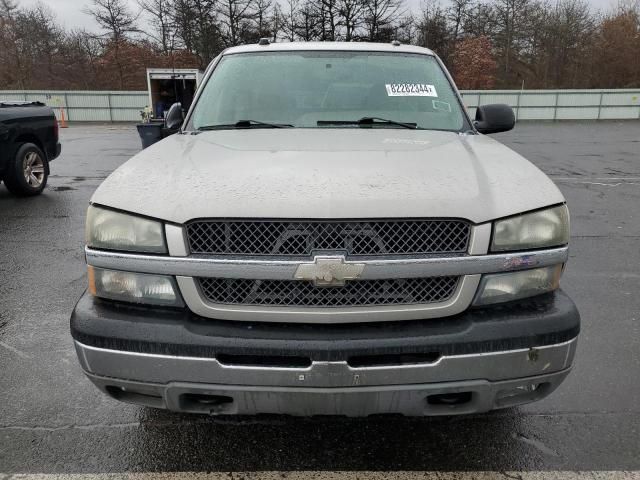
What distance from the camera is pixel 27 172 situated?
26.8 feet

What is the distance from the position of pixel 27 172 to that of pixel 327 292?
25.5ft

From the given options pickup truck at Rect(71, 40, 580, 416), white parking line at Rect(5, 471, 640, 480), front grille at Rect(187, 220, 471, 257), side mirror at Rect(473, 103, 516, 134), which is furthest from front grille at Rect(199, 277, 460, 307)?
side mirror at Rect(473, 103, 516, 134)

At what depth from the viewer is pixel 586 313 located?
397cm

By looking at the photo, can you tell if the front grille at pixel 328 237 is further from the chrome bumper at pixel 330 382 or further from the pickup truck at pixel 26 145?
the pickup truck at pixel 26 145

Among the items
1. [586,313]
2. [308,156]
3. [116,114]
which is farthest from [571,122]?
[308,156]

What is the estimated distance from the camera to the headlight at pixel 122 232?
6.54 feet

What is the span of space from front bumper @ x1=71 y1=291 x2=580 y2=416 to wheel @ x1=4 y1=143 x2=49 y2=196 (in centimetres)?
700

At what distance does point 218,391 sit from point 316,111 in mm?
1959

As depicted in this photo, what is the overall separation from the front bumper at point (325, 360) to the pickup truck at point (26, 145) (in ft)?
22.7

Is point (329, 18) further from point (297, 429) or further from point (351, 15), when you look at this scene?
point (297, 429)

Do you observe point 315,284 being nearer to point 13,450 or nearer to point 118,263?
point 118,263

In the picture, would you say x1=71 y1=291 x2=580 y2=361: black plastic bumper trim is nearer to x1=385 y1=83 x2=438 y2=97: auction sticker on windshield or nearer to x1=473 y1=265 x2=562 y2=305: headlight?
x1=473 y1=265 x2=562 y2=305: headlight

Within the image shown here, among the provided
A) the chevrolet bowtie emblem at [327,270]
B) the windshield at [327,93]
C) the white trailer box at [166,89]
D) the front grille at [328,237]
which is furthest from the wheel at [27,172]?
the white trailer box at [166,89]

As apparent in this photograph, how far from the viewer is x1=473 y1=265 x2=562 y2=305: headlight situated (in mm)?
2023
